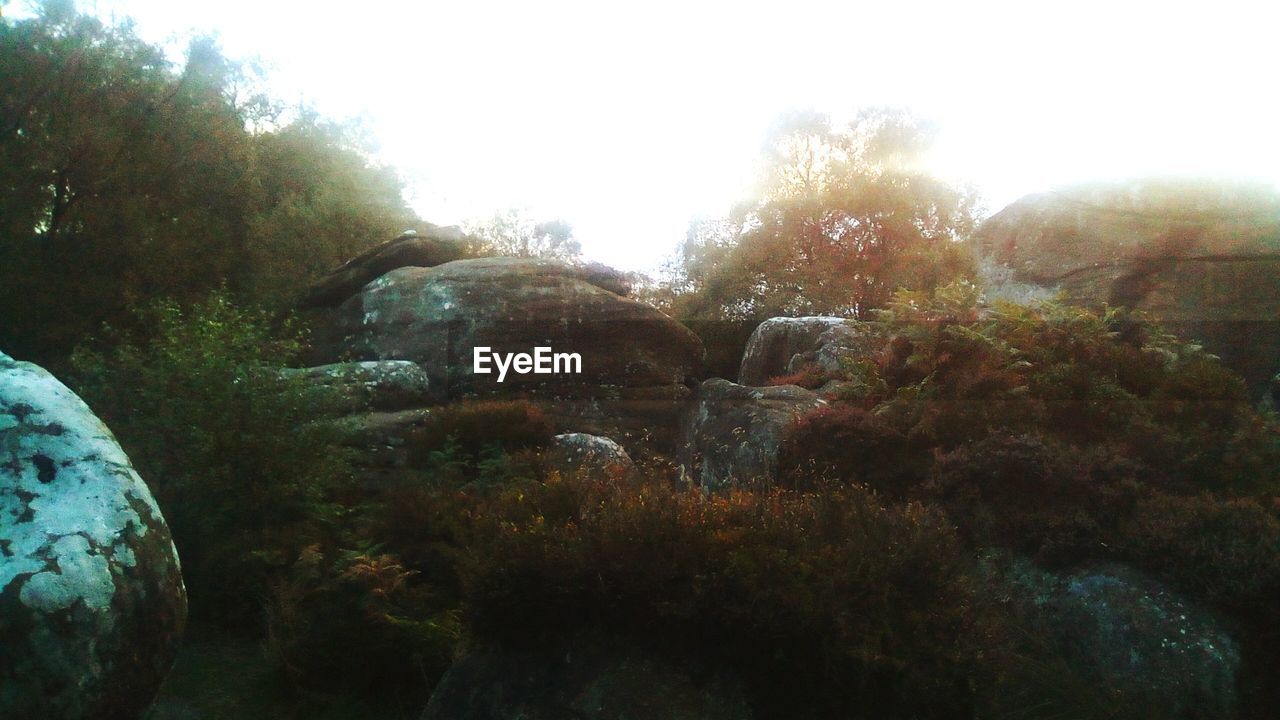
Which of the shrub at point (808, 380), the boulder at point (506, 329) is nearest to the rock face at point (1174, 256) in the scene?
the shrub at point (808, 380)

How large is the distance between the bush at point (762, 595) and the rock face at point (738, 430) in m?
2.96

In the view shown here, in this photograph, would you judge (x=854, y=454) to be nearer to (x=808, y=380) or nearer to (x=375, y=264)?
(x=808, y=380)

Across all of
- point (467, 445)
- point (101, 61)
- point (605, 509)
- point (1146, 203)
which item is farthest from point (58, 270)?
point (1146, 203)

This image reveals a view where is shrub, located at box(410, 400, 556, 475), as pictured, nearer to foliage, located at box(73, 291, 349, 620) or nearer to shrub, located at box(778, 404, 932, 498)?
foliage, located at box(73, 291, 349, 620)

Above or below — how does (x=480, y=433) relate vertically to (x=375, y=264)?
below

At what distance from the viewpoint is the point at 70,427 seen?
15.3 feet

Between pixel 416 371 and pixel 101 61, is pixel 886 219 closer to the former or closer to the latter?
pixel 416 371

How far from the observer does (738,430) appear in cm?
877

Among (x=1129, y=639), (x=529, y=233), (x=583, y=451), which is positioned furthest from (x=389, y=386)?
(x=529, y=233)

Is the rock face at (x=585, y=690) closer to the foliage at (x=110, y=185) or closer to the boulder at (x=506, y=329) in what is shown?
the boulder at (x=506, y=329)

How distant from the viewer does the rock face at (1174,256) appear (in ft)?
43.9

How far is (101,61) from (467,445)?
12919 mm

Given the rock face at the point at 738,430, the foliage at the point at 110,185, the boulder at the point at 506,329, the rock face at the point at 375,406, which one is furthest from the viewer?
the boulder at the point at 506,329

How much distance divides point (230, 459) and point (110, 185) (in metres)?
12.6
